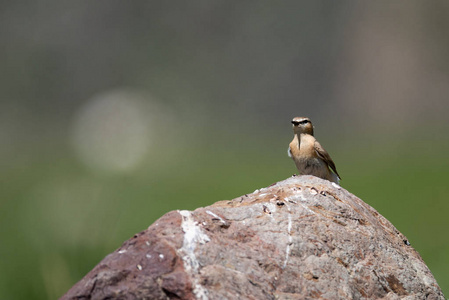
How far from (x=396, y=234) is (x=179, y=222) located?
2457 millimetres

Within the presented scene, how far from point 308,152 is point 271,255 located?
10.2 feet

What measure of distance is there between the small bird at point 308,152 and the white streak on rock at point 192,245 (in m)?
3.13

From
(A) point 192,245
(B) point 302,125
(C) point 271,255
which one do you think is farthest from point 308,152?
(A) point 192,245

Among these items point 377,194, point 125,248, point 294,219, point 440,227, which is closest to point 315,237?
point 294,219

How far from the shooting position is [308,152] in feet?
27.5

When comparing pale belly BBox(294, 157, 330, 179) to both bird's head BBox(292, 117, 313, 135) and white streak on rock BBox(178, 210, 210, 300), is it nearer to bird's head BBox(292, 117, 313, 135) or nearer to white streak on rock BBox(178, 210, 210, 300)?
bird's head BBox(292, 117, 313, 135)

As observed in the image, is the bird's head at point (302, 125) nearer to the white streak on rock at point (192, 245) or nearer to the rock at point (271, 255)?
the rock at point (271, 255)

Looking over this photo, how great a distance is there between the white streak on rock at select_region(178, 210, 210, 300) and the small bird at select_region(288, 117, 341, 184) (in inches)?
123

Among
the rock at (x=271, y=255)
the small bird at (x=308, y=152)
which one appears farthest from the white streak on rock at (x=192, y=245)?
the small bird at (x=308, y=152)

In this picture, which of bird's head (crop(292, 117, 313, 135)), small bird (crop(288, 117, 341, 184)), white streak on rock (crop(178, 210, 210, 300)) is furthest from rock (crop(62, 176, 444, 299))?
bird's head (crop(292, 117, 313, 135))

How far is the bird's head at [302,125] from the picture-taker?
8.43 metres

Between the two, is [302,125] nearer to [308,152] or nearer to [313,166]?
[308,152]

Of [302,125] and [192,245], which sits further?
[302,125]

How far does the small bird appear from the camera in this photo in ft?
27.5
